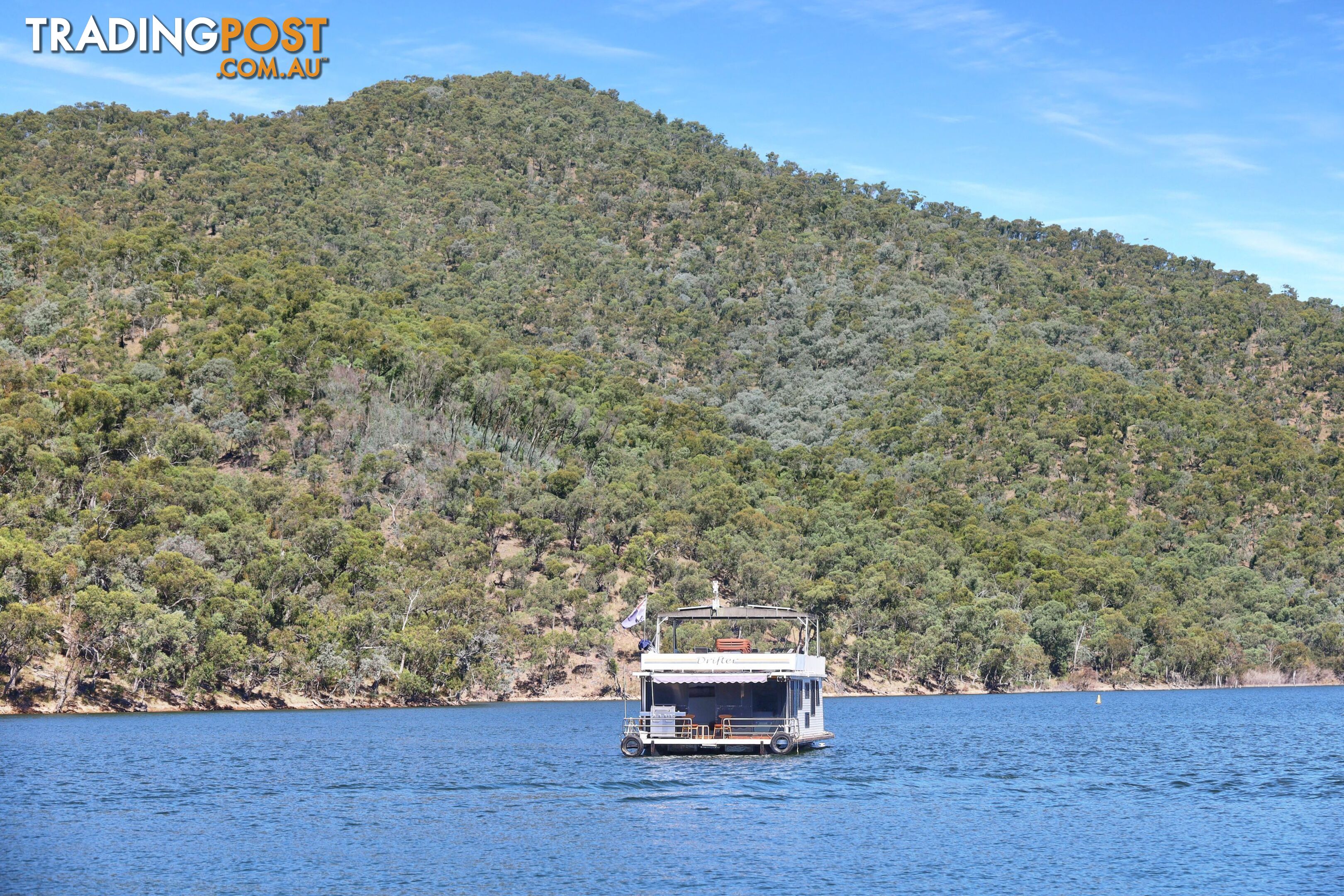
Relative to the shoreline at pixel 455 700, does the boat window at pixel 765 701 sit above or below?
above

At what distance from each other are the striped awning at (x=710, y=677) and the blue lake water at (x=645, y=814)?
3.82 m

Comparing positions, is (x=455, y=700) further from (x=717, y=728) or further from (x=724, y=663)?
(x=724, y=663)

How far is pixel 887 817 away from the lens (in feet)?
155

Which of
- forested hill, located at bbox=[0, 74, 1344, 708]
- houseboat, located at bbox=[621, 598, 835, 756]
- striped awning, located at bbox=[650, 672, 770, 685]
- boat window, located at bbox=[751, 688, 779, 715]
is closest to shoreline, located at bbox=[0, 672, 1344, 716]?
forested hill, located at bbox=[0, 74, 1344, 708]

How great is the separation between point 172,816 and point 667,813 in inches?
680

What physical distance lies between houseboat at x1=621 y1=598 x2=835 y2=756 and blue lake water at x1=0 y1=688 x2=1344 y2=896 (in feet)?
4.22

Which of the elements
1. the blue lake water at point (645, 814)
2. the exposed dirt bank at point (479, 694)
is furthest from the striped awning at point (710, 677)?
the exposed dirt bank at point (479, 694)

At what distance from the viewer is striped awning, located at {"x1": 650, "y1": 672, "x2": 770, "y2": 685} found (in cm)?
5812

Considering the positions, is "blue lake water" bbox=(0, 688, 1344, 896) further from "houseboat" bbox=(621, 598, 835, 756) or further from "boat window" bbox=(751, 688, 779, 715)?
"boat window" bbox=(751, 688, 779, 715)

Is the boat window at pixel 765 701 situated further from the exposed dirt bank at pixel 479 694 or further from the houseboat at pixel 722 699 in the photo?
the exposed dirt bank at pixel 479 694

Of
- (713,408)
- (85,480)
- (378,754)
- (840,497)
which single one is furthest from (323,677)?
(713,408)

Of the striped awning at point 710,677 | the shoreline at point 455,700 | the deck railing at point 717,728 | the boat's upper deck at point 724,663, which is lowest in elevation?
the shoreline at point 455,700

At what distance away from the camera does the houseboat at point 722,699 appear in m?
58.8

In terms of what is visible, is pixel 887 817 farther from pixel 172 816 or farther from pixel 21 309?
pixel 21 309
